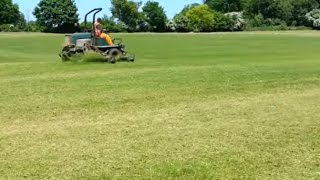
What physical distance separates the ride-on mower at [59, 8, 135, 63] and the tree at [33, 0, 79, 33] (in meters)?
97.6

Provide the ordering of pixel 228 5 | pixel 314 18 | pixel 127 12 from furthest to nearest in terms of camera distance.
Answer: pixel 228 5 → pixel 127 12 → pixel 314 18

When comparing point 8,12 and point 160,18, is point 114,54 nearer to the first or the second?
point 160,18

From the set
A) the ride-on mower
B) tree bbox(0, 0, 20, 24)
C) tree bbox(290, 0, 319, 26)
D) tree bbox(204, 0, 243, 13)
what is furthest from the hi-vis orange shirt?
tree bbox(204, 0, 243, 13)

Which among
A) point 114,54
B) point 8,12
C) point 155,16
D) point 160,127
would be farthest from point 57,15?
point 160,127

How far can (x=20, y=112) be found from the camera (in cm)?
1205

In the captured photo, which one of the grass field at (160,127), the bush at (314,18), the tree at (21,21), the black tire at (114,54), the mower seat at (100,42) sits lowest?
the tree at (21,21)

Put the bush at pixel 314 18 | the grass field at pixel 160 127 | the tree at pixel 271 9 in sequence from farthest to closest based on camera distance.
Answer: the tree at pixel 271 9, the bush at pixel 314 18, the grass field at pixel 160 127

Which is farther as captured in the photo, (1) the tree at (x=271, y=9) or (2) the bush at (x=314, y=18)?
(1) the tree at (x=271, y=9)

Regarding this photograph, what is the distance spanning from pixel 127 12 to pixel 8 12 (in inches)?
995

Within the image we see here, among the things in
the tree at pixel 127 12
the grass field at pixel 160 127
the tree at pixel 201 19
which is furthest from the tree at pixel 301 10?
the grass field at pixel 160 127

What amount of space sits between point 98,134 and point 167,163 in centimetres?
209

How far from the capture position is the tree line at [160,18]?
122000 mm

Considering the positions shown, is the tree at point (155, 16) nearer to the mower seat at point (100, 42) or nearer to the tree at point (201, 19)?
the tree at point (201, 19)

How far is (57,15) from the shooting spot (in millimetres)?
128125
